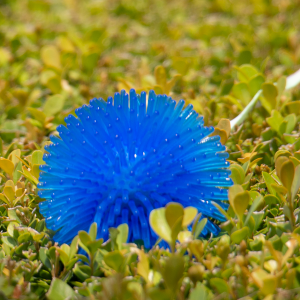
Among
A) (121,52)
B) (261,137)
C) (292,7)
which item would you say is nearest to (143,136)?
(261,137)

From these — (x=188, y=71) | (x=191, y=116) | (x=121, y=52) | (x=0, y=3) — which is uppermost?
(x=0, y=3)

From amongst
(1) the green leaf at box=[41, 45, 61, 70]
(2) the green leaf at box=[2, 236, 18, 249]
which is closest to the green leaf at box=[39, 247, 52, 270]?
(2) the green leaf at box=[2, 236, 18, 249]

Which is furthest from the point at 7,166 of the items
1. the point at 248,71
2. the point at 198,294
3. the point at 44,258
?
the point at 248,71

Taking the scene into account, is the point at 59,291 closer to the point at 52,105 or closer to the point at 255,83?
the point at 52,105

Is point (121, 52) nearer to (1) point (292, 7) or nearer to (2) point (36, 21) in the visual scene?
(2) point (36, 21)

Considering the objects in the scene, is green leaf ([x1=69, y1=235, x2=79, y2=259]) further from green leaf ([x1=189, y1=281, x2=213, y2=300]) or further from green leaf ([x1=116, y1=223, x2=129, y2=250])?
green leaf ([x1=189, y1=281, x2=213, y2=300])
